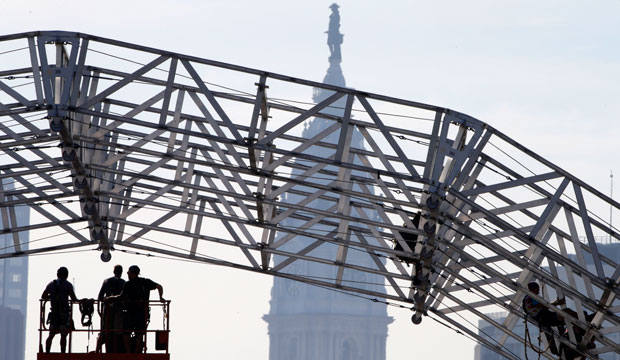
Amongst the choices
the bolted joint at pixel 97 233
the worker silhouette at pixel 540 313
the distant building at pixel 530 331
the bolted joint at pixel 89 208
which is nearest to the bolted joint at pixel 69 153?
the bolted joint at pixel 89 208

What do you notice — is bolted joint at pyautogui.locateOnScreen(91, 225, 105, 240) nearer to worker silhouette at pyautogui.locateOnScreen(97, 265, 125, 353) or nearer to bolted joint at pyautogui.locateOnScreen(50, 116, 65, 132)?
bolted joint at pyautogui.locateOnScreen(50, 116, 65, 132)

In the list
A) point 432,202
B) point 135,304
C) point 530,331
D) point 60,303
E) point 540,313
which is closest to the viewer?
point 135,304

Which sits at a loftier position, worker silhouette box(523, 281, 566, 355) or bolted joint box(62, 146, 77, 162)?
bolted joint box(62, 146, 77, 162)

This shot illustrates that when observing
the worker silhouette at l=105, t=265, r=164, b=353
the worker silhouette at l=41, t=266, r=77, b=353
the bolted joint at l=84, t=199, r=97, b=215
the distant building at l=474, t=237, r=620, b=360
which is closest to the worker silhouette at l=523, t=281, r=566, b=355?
the worker silhouette at l=105, t=265, r=164, b=353

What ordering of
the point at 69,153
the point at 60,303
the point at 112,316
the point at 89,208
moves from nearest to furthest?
1. the point at 112,316
2. the point at 60,303
3. the point at 69,153
4. the point at 89,208

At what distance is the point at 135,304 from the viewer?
25312mm

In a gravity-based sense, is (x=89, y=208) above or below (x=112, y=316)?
above

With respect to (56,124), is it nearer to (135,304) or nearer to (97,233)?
(135,304)

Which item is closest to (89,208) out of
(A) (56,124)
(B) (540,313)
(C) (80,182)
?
(C) (80,182)

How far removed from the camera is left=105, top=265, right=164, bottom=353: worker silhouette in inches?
990

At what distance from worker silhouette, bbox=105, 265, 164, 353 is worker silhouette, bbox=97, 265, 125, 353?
4.9 inches

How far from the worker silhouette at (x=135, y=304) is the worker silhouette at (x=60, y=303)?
1024 millimetres

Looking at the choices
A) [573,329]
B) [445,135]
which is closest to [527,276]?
[573,329]

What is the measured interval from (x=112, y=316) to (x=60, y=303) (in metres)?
1.02
